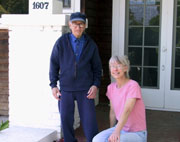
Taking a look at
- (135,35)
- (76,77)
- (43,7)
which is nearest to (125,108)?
(76,77)

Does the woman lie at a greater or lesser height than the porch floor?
greater

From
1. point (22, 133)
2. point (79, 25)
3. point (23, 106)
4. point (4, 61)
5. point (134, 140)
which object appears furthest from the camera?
point (4, 61)

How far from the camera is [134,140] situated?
118 inches

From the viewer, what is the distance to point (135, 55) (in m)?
5.66

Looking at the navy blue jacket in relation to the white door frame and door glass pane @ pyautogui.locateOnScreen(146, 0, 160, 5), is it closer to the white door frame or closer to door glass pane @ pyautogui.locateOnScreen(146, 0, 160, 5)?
the white door frame

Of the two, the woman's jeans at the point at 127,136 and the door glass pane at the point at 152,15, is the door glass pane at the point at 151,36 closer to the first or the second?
the door glass pane at the point at 152,15

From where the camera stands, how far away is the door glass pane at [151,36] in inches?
217

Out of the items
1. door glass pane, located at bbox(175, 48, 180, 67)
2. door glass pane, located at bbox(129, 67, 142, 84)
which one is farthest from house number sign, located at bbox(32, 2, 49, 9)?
door glass pane, located at bbox(175, 48, 180, 67)

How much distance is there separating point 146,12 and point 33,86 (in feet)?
7.70

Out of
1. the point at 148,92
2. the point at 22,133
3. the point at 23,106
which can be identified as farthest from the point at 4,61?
the point at 148,92

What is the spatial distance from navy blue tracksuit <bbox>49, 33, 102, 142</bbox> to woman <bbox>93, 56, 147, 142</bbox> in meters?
0.42

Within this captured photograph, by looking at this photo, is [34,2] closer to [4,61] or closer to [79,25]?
[79,25]

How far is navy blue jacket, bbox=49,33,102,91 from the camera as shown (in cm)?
347

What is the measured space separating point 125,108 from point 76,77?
2.33 feet
